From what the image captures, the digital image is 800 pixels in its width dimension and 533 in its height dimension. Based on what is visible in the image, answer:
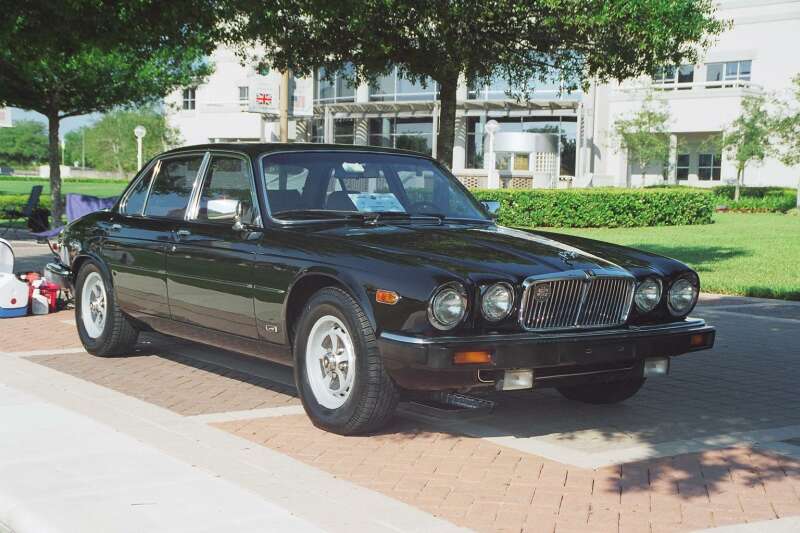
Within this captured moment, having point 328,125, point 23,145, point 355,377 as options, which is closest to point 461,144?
point 328,125

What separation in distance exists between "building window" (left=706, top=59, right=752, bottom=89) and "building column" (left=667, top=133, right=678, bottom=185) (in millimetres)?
A: 3427

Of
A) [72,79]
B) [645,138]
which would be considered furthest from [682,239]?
[645,138]

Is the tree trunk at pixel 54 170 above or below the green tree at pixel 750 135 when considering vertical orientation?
below

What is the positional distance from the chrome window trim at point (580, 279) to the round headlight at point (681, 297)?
41 cm

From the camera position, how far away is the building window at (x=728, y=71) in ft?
161

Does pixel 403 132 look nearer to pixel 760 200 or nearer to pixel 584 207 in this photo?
pixel 760 200

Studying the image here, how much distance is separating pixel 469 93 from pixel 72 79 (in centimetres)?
3053

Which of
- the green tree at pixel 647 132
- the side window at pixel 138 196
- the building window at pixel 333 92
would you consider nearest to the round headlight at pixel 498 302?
the side window at pixel 138 196

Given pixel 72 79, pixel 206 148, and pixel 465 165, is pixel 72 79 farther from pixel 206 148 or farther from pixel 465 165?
pixel 465 165

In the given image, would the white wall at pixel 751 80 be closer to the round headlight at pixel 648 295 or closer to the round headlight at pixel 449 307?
the round headlight at pixel 648 295

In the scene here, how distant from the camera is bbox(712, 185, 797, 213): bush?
1571 inches

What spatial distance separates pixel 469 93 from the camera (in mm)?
51062

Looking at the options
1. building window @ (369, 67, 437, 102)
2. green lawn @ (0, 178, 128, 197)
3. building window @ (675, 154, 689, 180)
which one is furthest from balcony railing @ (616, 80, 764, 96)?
green lawn @ (0, 178, 128, 197)

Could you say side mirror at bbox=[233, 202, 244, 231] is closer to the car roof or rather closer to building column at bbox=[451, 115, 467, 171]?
the car roof
